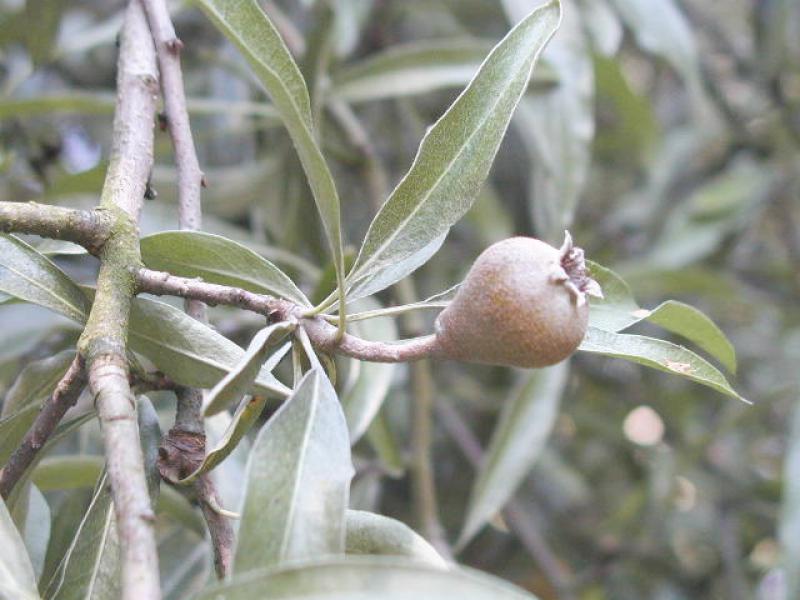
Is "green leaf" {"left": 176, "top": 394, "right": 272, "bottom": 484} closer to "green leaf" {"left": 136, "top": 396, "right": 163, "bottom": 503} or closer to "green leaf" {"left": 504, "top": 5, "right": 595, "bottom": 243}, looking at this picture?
"green leaf" {"left": 136, "top": 396, "right": 163, "bottom": 503}

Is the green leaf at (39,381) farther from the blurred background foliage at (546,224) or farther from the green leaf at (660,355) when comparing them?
the green leaf at (660,355)

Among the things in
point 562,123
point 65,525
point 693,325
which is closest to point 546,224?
point 562,123

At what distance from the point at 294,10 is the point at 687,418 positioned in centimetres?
98

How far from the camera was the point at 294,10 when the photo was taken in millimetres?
1468

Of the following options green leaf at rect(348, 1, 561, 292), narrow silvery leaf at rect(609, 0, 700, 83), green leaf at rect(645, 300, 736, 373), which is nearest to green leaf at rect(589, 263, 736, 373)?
green leaf at rect(645, 300, 736, 373)

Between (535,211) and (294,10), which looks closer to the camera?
(535,211)

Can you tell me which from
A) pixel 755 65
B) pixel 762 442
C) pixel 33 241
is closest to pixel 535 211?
pixel 33 241

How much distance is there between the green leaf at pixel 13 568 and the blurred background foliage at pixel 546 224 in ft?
0.90

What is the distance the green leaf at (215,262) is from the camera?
0.55 m

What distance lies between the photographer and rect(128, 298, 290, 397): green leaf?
0.52 meters

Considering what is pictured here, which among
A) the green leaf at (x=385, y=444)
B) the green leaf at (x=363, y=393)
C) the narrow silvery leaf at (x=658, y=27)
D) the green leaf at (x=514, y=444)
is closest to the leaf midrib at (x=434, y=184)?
the green leaf at (x=363, y=393)

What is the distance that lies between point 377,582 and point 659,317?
0.99 ft

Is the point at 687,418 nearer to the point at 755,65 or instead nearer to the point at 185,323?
the point at 755,65

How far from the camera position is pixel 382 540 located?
0.50 meters
